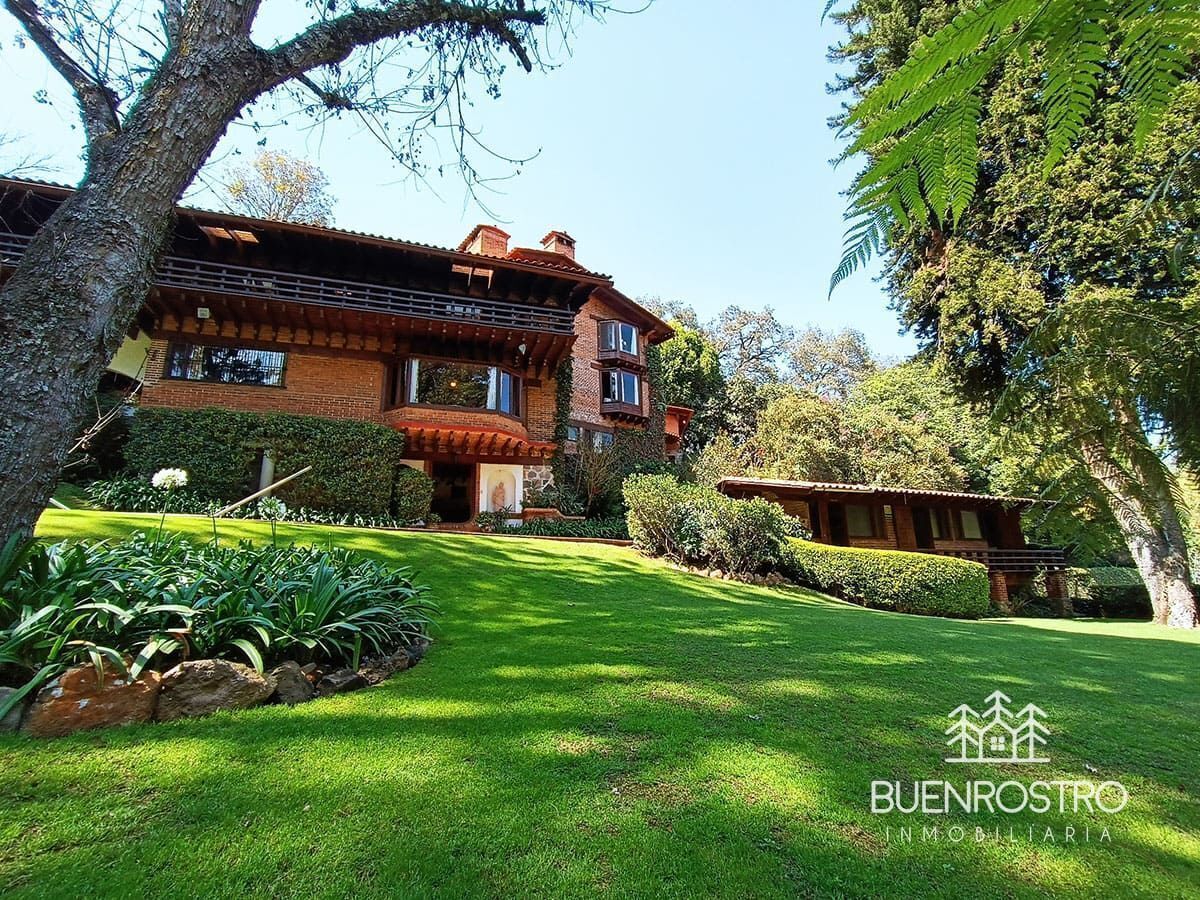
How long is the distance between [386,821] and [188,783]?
100 cm

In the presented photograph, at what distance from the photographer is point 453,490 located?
17062mm

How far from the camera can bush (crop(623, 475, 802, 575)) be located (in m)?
10.9

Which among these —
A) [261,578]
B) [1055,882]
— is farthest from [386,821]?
[261,578]

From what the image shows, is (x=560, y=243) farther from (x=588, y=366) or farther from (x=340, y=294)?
(x=340, y=294)

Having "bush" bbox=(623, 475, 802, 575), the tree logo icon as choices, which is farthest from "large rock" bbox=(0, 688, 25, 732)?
"bush" bbox=(623, 475, 802, 575)

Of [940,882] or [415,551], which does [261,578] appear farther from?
[940,882]

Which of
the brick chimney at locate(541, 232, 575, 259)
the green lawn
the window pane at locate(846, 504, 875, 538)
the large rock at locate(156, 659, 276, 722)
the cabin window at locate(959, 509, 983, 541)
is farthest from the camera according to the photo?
the brick chimney at locate(541, 232, 575, 259)

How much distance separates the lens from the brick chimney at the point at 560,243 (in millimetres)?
22484

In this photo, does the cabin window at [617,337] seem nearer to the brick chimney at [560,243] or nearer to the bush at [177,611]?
the brick chimney at [560,243]

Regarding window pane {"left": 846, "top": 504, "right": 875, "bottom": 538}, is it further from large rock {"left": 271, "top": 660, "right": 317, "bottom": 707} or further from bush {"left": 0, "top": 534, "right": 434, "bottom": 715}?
large rock {"left": 271, "top": 660, "right": 317, "bottom": 707}

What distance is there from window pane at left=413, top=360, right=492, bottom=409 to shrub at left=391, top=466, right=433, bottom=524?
9.27 feet

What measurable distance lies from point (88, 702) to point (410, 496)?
11389mm

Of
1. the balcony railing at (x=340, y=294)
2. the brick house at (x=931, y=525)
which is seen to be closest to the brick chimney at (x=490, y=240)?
the balcony railing at (x=340, y=294)

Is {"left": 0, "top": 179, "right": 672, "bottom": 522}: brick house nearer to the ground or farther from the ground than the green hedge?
farther from the ground
